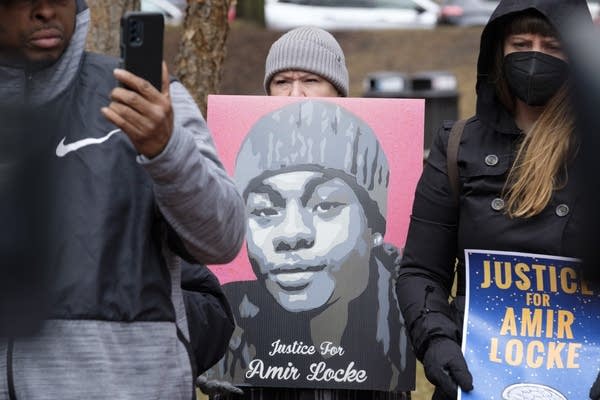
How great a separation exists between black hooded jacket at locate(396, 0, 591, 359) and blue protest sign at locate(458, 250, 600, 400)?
0.19 ft

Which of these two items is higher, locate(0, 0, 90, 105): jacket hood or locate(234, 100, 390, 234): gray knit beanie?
locate(0, 0, 90, 105): jacket hood

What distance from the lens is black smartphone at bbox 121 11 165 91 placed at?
228cm

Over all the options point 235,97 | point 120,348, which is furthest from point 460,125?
point 120,348

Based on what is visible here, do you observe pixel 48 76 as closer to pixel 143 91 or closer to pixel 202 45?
pixel 143 91

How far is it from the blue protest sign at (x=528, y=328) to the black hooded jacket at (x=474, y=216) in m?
0.06

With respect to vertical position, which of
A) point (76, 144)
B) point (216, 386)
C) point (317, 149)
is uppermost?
point (76, 144)

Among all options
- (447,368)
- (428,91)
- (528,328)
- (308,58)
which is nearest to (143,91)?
(447,368)

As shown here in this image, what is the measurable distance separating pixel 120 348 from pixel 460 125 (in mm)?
1471

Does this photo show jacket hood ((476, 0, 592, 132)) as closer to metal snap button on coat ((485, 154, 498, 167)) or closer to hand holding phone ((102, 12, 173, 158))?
metal snap button on coat ((485, 154, 498, 167))

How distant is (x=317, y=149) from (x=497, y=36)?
694 millimetres

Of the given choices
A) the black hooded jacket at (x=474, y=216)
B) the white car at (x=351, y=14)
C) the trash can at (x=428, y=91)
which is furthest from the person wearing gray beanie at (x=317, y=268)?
the white car at (x=351, y=14)

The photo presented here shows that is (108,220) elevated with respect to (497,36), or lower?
lower

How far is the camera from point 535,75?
3344mm

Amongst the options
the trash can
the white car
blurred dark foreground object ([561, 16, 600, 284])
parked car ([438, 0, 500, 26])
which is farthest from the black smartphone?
parked car ([438, 0, 500, 26])
